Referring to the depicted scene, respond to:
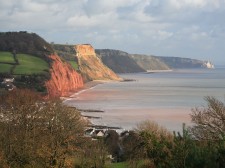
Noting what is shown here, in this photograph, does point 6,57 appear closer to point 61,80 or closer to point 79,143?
point 61,80

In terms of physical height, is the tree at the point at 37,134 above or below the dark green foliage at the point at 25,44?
below

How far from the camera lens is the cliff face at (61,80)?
10918 centimetres

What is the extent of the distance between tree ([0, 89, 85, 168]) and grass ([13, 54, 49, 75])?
7511 cm

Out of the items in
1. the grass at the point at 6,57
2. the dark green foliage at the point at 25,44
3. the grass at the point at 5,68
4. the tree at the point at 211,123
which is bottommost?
the tree at the point at 211,123

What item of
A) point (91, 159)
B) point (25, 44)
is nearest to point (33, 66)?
point (25, 44)

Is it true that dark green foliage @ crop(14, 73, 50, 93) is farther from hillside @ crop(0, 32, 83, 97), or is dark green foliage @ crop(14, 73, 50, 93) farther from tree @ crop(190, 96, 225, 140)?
tree @ crop(190, 96, 225, 140)

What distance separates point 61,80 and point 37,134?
Answer: 9798 centimetres

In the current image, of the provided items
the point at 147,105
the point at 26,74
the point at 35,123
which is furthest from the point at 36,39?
the point at 35,123

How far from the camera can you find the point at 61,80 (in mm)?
125625

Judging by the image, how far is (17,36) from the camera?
473 ft

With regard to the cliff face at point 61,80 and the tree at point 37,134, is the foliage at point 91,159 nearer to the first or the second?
the tree at point 37,134

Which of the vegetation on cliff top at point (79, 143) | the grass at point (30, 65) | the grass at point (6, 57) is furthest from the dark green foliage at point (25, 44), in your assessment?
the vegetation on cliff top at point (79, 143)

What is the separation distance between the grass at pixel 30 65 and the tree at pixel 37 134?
246 feet

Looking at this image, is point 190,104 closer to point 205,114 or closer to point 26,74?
point 26,74
